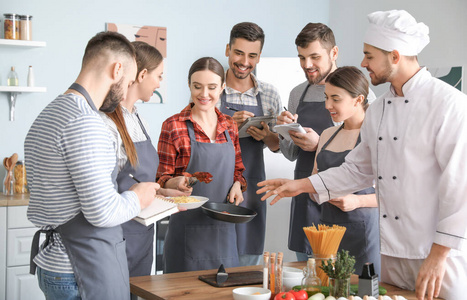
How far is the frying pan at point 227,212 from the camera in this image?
8.45 ft

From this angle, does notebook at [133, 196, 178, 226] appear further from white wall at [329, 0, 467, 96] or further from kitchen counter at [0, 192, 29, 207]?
white wall at [329, 0, 467, 96]

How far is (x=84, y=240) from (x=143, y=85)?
1.05m

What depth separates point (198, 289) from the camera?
6.78 ft

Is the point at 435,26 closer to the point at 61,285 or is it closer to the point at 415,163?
the point at 415,163

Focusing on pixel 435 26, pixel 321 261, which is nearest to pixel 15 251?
pixel 321 261

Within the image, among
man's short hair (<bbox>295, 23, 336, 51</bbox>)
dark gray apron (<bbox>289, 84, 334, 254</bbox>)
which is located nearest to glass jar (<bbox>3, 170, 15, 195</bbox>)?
dark gray apron (<bbox>289, 84, 334, 254</bbox>)

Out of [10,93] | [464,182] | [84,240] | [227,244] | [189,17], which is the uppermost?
[189,17]

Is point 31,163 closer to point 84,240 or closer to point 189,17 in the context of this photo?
point 84,240

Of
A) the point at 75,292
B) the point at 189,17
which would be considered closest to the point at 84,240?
the point at 75,292

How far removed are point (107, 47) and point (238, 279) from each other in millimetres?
989

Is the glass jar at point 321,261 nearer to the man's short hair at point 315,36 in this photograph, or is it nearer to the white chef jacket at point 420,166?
the white chef jacket at point 420,166

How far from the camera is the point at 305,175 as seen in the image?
10.5ft

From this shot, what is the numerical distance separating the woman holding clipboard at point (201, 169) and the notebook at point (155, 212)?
2.23ft

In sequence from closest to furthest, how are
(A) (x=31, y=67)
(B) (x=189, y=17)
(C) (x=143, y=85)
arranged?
(C) (x=143, y=85)
(A) (x=31, y=67)
(B) (x=189, y=17)
